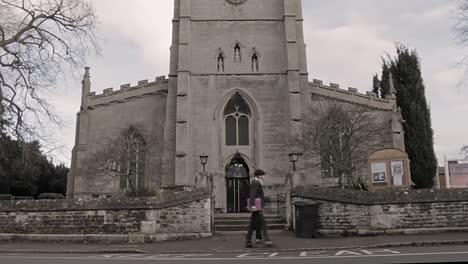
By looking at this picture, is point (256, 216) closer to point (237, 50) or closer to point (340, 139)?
point (340, 139)

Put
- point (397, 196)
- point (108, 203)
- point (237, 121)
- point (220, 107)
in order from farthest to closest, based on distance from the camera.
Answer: point (237, 121), point (220, 107), point (108, 203), point (397, 196)

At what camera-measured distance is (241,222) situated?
1791 cm

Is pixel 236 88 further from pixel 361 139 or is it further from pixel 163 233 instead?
pixel 163 233

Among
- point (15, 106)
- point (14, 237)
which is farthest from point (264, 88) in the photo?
point (14, 237)

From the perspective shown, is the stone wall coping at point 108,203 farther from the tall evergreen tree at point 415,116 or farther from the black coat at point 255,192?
the tall evergreen tree at point 415,116

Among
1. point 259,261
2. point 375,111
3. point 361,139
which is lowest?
point 259,261

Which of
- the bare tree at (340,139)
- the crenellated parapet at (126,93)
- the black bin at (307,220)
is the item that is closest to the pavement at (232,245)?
the black bin at (307,220)

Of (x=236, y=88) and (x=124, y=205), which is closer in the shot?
(x=124, y=205)

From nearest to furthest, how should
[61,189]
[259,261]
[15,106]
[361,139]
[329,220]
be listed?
[259,261] → [329,220] → [15,106] → [361,139] → [61,189]

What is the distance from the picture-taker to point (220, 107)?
29125 millimetres

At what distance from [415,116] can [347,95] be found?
8087 mm

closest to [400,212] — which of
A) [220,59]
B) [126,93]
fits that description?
[220,59]

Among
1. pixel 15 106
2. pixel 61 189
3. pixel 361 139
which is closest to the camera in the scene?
pixel 15 106

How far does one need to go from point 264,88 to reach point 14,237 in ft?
60.4
